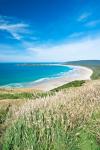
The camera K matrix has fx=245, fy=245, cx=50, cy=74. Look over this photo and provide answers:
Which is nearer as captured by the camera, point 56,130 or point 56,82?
point 56,130

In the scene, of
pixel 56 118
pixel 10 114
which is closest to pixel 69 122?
pixel 56 118

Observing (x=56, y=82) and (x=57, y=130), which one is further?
(x=56, y=82)

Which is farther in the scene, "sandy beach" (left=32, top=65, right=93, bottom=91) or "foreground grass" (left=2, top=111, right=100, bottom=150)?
"sandy beach" (left=32, top=65, right=93, bottom=91)

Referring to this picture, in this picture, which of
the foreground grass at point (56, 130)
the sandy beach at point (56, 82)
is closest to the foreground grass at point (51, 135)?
the foreground grass at point (56, 130)

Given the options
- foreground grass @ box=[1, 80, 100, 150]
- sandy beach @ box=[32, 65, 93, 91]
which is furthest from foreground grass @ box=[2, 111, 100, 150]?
sandy beach @ box=[32, 65, 93, 91]

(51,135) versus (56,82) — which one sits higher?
(51,135)

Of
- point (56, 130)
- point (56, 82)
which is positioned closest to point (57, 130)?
point (56, 130)

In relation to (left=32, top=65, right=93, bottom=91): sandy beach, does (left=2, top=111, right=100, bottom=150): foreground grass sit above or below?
above

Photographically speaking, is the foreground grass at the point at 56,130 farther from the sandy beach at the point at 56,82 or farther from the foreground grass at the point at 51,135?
the sandy beach at the point at 56,82

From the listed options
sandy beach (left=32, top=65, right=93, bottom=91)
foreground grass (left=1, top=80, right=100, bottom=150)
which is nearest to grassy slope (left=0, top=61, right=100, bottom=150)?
foreground grass (left=1, top=80, right=100, bottom=150)

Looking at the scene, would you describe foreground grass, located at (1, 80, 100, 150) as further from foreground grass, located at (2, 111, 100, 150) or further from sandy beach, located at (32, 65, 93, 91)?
sandy beach, located at (32, 65, 93, 91)

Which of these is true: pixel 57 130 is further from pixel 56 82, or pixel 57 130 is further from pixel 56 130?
pixel 56 82

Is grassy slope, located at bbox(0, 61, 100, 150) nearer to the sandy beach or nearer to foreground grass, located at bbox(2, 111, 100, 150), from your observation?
foreground grass, located at bbox(2, 111, 100, 150)

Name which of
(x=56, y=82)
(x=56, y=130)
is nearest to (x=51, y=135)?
(x=56, y=130)
